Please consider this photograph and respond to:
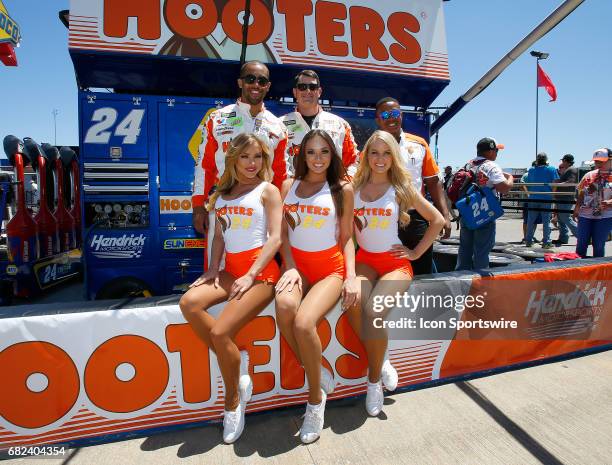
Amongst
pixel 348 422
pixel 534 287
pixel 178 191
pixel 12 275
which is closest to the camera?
pixel 348 422

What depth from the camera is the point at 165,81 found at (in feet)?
14.2

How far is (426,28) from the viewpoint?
15.6ft

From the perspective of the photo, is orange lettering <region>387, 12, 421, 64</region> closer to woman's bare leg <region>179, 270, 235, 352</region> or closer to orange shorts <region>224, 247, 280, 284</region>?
orange shorts <region>224, 247, 280, 284</region>

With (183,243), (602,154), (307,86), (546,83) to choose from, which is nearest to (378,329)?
(307,86)

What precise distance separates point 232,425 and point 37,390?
1.11 m

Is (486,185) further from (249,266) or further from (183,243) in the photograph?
(183,243)

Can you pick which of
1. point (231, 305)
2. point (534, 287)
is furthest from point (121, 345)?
point (534, 287)

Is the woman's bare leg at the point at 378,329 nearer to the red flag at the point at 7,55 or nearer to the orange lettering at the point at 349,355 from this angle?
the orange lettering at the point at 349,355

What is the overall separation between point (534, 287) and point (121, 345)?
3.16 meters

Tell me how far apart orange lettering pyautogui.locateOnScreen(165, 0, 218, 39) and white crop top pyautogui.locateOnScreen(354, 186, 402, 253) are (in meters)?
2.56

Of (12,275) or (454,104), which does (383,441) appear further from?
(12,275)

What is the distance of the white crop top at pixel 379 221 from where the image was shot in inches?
109

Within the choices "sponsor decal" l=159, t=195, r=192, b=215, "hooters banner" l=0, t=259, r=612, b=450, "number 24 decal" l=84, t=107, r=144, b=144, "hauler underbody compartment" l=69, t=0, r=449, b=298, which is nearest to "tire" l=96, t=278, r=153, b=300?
"hauler underbody compartment" l=69, t=0, r=449, b=298

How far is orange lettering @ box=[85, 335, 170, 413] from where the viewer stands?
7.75 ft
